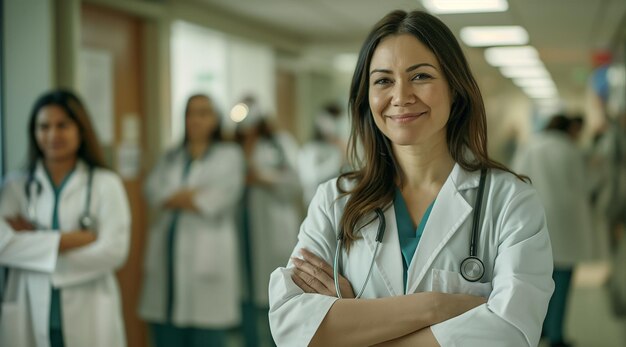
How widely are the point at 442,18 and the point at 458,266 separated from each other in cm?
489

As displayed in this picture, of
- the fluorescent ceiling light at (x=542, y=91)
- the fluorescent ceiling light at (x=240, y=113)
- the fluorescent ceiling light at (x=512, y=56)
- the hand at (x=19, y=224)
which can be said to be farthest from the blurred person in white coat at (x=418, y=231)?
the fluorescent ceiling light at (x=542, y=91)

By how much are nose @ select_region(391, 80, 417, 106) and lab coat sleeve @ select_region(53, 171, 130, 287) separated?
1.65 m

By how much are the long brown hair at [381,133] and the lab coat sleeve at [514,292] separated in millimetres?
151

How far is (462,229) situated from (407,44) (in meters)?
0.46

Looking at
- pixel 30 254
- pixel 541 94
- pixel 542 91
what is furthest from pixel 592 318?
pixel 541 94

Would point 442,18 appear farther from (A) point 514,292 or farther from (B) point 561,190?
(A) point 514,292

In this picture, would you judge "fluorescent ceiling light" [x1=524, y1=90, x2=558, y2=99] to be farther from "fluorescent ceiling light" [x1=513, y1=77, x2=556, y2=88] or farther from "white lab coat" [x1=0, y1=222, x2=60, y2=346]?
"white lab coat" [x1=0, y1=222, x2=60, y2=346]

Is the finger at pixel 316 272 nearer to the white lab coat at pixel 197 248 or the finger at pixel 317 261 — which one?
the finger at pixel 317 261

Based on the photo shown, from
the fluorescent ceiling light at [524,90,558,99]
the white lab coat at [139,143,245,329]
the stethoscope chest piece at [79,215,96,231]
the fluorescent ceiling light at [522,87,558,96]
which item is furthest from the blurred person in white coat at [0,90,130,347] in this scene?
the fluorescent ceiling light at [524,90,558,99]

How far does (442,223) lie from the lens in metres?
1.77

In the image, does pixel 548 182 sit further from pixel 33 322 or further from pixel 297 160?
pixel 33 322

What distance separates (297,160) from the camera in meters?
7.68

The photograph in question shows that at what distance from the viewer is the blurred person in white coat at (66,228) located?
2.88 m

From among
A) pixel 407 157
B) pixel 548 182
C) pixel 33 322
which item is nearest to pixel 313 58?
pixel 548 182
